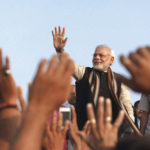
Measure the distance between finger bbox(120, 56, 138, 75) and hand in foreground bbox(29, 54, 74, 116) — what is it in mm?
300

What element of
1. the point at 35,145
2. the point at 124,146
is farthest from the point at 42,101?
the point at 124,146

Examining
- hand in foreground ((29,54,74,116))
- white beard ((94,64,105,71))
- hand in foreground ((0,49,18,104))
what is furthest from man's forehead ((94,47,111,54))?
hand in foreground ((29,54,74,116))

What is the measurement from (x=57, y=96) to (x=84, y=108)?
4264mm

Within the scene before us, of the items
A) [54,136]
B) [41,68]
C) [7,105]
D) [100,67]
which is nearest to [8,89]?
[7,105]

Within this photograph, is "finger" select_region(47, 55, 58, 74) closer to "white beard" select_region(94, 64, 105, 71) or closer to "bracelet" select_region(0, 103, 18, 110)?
"bracelet" select_region(0, 103, 18, 110)

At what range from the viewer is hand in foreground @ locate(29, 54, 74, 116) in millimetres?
1848

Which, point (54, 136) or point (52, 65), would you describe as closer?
point (52, 65)

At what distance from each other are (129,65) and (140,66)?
6 cm

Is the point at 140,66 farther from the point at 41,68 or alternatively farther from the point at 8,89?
the point at 8,89

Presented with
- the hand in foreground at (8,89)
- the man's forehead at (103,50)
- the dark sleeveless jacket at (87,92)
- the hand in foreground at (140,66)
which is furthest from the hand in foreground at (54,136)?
the man's forehead at (103,50)

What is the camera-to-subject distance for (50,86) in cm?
186

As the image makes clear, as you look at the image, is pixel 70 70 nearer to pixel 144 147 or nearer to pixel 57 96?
pixel 57 96

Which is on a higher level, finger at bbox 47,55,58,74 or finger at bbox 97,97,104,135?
finger at bbox 47,55,58,74

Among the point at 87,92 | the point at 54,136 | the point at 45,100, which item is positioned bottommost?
the point at 87,92
